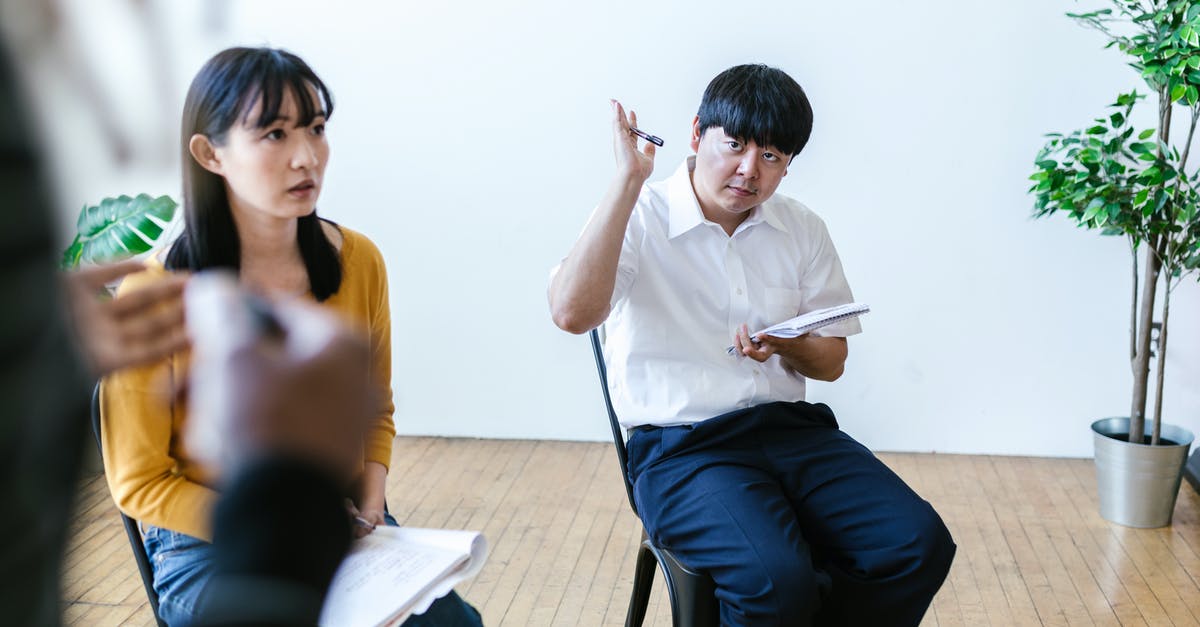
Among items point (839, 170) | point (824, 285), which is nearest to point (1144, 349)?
point (839, 170)

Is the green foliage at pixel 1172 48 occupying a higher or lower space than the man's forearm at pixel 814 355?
higher

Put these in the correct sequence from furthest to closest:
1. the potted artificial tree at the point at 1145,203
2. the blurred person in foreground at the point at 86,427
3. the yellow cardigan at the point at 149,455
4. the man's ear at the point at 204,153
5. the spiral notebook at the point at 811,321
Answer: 1. the potted artificial tree at the point at 1145,203
2. the spiral notebook at the point at 811,321
3. the man's ear at the point at 204,153
4. the yellow cardigan at the point at 149,455
5. the blurred person in foreground at the point at 86,427

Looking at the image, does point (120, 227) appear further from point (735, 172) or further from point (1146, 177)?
point (1146, 177)

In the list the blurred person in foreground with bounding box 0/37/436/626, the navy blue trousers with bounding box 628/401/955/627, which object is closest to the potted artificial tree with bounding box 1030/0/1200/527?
the navy blue trousers with bounding box 628/401/955/627

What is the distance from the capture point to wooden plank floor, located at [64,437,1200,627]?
232 centimetres

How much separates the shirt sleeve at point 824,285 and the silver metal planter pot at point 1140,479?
1.14 m

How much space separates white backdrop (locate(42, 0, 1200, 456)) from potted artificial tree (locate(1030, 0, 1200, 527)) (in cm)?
33

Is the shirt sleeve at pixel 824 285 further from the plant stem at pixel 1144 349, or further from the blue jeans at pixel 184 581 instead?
the plant stem at pixel 1144 349

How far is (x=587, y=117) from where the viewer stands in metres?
3.23

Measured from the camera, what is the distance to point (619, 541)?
8.76ft

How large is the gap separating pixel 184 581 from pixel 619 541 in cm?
143

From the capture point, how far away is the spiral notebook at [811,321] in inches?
69.9

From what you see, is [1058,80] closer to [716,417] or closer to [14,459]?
[716,417]

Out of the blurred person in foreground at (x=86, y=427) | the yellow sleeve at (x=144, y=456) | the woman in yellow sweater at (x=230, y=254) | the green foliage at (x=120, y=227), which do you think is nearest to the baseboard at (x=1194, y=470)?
the woman in yellow sweater at (x=230, y=254)
